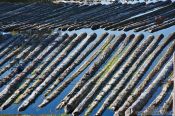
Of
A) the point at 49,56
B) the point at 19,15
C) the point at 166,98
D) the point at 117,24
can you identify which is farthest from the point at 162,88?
the point at 19,15

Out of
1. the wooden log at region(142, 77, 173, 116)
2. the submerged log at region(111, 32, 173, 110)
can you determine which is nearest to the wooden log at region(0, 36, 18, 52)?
the submerged log at region(111, 32, 173, 110)

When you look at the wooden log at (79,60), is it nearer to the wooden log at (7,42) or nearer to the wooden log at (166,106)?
the wooden log at (166,106)

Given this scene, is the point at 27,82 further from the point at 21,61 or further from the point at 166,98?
the point at 166,98

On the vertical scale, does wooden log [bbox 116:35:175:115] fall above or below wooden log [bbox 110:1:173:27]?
below

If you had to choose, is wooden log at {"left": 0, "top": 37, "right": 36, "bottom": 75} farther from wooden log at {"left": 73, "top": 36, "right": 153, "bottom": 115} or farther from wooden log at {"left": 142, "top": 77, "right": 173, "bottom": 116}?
wooden log at {"left": 142, "top": 77, "right": 173, "bottom": 116}

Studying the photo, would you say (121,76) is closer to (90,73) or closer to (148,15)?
(90,73)

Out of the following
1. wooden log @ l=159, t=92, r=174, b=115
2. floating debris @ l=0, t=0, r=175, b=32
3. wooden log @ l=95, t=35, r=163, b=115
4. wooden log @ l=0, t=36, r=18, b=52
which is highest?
floating debris @ l=0, t=0, r=175, b=32

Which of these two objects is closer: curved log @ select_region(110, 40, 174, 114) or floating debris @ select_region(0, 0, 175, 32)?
curved log @ select_region(110, 40, 174, 114)
